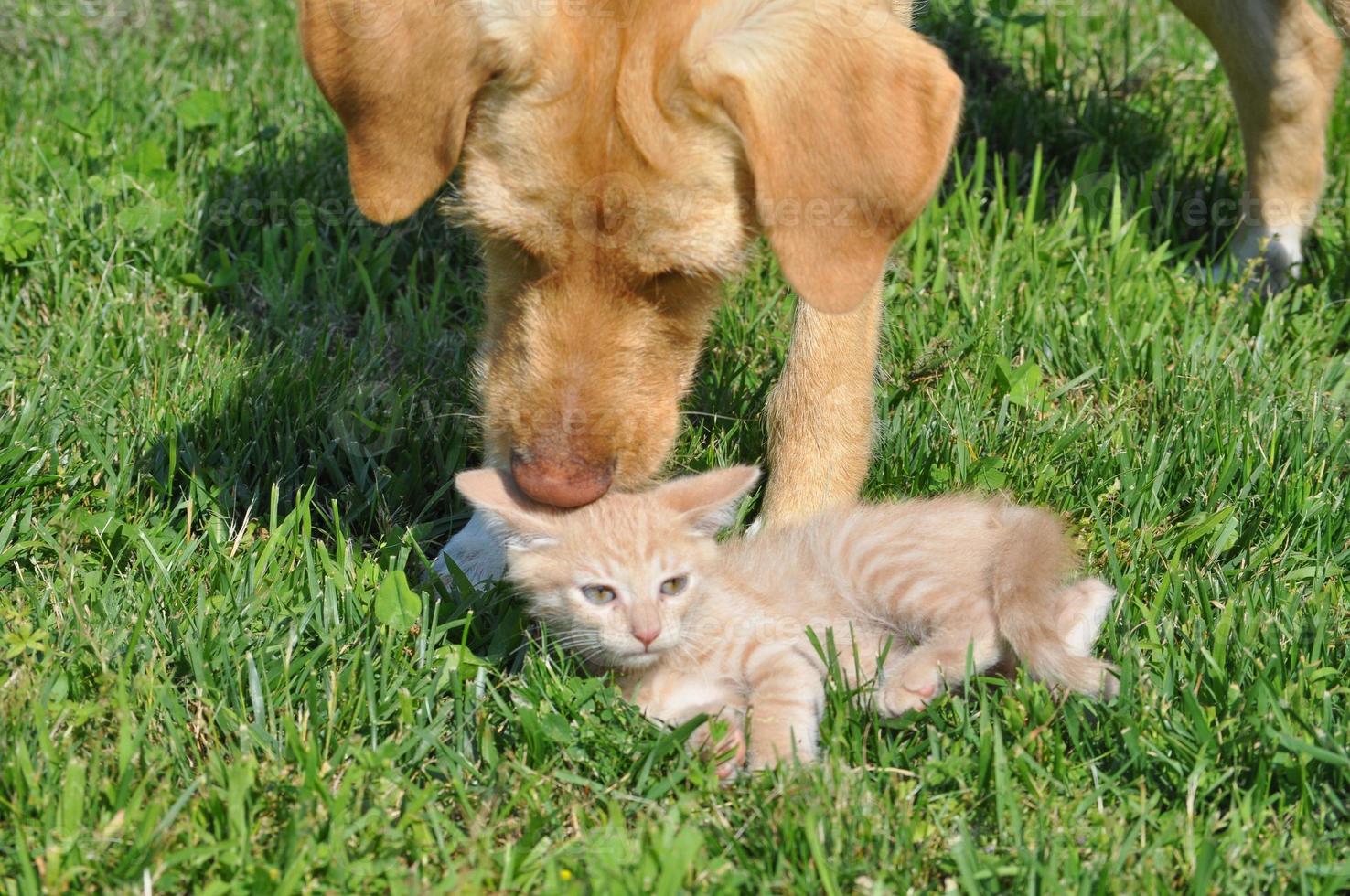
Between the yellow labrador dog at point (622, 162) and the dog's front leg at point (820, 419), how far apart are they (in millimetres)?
490

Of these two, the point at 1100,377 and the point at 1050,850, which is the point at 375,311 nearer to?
the point at 1100,377

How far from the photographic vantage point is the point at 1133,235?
4848 millimetres

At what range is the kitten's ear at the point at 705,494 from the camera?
3018 mm

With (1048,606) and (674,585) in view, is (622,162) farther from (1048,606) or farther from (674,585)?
(1048,606)

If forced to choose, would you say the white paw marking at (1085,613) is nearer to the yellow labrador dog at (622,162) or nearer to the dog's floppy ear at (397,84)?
the yellow labrador dog at (622,162)

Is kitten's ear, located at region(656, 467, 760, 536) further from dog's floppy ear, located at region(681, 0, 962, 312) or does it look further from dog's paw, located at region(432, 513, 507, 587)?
dog's paw, located at region(432, 513, 507, 587)

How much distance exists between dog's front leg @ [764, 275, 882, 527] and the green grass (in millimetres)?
208

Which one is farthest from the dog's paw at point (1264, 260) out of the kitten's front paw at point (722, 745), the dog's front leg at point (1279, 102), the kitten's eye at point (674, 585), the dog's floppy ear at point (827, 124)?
the kitten's front paw at point (722, 745)

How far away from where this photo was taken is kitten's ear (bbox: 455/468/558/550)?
2918 mm

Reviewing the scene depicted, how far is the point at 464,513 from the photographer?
3.80 metres

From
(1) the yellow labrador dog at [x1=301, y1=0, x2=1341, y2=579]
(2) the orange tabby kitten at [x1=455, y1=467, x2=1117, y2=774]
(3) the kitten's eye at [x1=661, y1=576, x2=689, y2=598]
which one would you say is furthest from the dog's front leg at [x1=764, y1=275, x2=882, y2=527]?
(3) the kitten's eye at [x1=661, y1=576, x2=689, y2=598]

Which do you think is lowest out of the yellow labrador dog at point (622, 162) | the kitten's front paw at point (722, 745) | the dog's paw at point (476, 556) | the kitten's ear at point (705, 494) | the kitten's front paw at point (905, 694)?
the dog's paw at point (476, 556)

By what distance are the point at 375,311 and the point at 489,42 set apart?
167 cm

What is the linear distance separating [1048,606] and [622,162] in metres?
1.22
